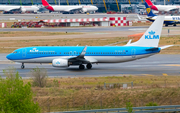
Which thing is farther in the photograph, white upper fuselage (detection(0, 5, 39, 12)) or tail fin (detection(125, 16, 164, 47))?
white upper fuselage (detection(0, 5, 39, 12))

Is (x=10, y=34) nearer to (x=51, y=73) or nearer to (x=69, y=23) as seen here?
(x=69, y=23)

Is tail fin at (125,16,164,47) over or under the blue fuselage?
over

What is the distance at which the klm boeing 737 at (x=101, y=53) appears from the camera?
40.8 metres

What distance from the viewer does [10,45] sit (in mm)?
67250

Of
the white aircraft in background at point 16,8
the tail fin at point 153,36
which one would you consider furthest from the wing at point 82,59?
the white aircraft in background at point 16,8

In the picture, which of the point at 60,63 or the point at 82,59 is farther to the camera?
the point at 82,59

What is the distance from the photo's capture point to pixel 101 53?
41.4 meters

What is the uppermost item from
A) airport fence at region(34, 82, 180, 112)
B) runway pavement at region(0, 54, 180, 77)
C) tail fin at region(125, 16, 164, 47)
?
tail fin at region(125, 16, 164, 47)

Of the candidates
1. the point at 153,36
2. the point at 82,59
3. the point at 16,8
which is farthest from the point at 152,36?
the point at 16,8

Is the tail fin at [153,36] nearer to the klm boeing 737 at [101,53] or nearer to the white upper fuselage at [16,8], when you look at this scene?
the klm boeing 737 at [101,53]

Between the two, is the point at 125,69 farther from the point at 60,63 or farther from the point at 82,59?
the point at 60,63

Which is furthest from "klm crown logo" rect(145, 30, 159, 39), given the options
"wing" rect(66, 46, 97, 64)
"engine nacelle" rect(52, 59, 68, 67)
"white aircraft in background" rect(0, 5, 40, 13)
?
"white aircraft in background" rect(0, 5, 40, 13)

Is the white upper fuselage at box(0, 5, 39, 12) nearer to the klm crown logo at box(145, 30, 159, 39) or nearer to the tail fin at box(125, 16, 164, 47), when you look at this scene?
the tail fin at box(125, 16, 164, 47)

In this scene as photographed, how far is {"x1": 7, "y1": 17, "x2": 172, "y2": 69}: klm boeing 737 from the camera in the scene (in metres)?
40.8
